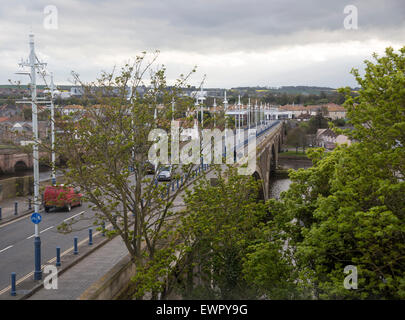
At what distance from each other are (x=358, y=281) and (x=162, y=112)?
640 cm

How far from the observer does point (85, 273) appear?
15102 mm

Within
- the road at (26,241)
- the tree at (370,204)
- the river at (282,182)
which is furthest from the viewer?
the river at (282,182)

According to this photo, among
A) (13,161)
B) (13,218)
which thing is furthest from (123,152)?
(13,161)

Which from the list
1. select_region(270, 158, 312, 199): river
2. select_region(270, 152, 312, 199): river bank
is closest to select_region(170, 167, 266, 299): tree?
select_region(270, 158, 312, 199): river

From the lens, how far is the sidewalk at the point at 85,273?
13.2 m

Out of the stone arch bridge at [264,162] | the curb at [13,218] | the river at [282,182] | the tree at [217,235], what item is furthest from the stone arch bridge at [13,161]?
the tree at [217,235]

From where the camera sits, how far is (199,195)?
1357 cm

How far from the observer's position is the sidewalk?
13.2 metres

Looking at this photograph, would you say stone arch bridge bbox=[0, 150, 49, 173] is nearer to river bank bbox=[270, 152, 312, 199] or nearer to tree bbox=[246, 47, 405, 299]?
river bank bbox=[270, 152, 312, 199]

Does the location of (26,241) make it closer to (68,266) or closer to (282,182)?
(68,266)

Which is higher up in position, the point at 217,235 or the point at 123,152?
the point at 123,152

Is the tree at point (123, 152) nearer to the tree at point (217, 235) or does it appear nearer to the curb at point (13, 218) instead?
the tree at point (217, 235)

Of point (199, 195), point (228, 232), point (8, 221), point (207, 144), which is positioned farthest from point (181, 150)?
point (8, 221)

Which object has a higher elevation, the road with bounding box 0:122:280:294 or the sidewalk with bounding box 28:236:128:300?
the sidewalk with bounding box 28:236:128:300
